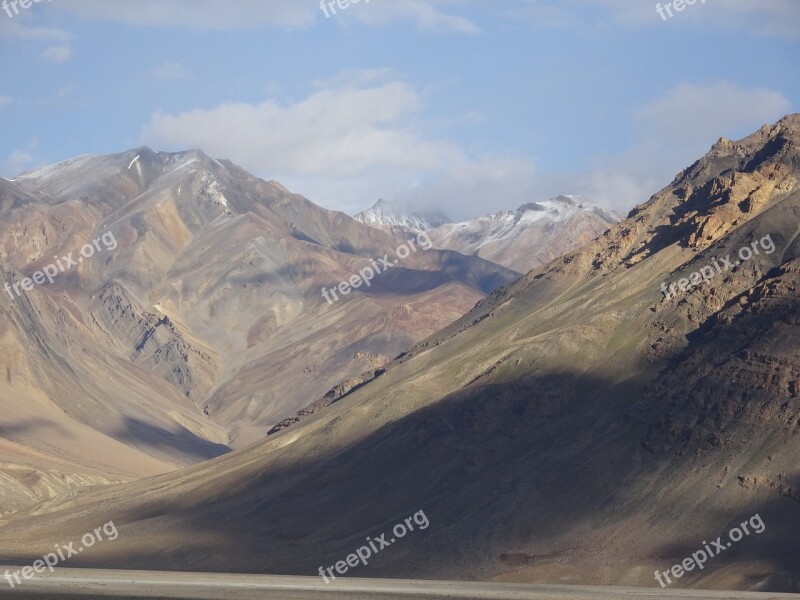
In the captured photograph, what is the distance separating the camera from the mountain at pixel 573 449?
95.7 meters

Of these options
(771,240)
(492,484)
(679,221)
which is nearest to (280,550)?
(492,484)

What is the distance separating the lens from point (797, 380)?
10412 cm

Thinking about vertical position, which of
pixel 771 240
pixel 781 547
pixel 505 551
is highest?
pixel 771 240

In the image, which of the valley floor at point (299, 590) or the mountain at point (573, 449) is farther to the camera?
the mountain at point (573, 449)

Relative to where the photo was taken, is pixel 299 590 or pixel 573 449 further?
pixel 573 449

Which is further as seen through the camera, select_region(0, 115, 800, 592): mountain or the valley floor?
select_region(0, 115, 800, 592): mountain

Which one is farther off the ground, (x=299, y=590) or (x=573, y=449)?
(x=299, y=590)

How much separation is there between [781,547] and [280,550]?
146ft

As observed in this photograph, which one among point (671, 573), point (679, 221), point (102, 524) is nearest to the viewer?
point (671, 573)

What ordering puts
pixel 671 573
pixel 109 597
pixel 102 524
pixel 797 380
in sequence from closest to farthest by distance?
pixel 109 597 < pixel 671 573 < pixel 797 380 < pixel 102 524

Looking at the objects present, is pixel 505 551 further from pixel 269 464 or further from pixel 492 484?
pixel 269 464

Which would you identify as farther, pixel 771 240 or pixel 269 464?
pixel 269 464

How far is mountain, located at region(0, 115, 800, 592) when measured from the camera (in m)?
95.7

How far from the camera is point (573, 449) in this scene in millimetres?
111000
